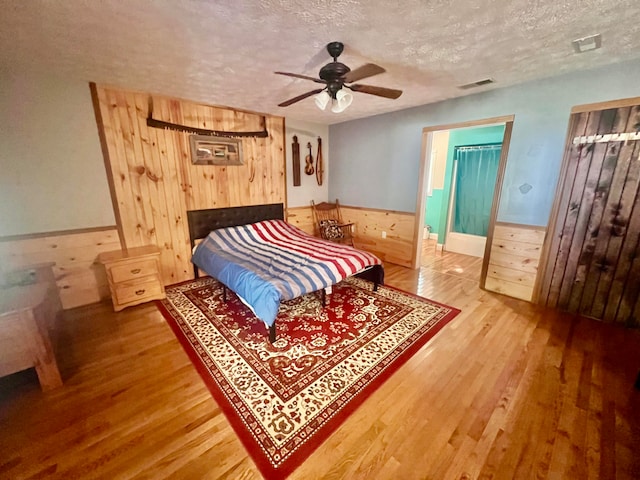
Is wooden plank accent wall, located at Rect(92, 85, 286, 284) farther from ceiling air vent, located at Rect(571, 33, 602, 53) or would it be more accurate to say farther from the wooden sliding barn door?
the wooden sliding barn door

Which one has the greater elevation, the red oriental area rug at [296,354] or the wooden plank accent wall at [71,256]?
the wooden plank accent wall at [71,256]

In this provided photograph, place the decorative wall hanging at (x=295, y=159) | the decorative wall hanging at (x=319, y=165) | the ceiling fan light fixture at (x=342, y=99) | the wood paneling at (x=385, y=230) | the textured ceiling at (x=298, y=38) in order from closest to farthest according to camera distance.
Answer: the textured ceiling at (x=298, y=38) → the ceiling fan light fixture at (x=342, y=99) → the wood paneling at (x=385, y=230) → the decorative wall hanging at (x=295, y=159) → the decorative wall hanging at (x=319, y=165)

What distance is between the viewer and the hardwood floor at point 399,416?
48.8 inches

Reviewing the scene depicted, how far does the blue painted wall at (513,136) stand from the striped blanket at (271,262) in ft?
4.97

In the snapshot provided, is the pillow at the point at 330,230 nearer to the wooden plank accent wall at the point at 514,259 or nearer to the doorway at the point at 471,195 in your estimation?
the doorway at the point at 471,195

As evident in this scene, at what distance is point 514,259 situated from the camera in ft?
9.50

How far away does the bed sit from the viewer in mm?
2191

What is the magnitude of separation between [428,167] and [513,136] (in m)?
1.01

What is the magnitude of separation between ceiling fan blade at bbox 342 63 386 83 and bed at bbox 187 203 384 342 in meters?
1.58

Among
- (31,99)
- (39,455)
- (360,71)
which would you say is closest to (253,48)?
(360,71)

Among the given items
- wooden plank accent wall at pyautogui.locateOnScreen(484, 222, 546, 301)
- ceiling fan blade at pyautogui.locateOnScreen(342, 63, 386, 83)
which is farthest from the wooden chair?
ceiling fan blade at pyautogui.locateOnScreen(342, 63, 386, 83)

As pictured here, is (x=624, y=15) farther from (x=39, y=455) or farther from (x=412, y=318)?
(x=39, y=455)

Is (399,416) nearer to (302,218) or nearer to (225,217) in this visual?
(225,217)

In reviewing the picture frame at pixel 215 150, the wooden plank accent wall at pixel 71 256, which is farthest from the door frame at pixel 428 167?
the wooden plank accent wall at pixel 71 256
